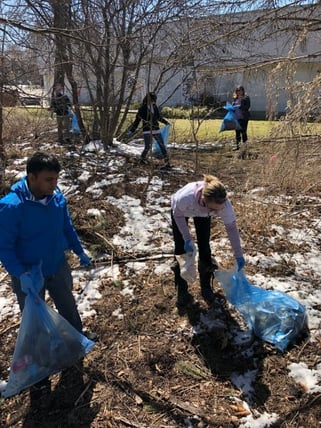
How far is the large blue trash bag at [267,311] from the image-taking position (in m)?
2.75

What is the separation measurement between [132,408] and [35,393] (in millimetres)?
594

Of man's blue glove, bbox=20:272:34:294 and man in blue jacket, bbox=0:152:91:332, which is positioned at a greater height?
man in blue jacket, bbox=0:152:91:332

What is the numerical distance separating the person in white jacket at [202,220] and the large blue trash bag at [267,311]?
0.52ft

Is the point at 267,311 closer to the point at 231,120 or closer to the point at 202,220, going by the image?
the point at 202,220

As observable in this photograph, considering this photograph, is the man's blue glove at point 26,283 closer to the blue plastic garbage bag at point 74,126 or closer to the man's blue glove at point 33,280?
the man's blue glove at point 33,280

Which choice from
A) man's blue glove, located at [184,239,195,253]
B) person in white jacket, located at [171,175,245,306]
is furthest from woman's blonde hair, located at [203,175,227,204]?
man's blue glove, located at [184,239,195,253]

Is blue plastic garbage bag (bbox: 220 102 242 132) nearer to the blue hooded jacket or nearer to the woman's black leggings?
the woman's black leggings

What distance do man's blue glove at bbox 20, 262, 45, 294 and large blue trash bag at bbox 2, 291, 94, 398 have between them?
0.04 metres

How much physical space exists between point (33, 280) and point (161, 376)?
1.05 m

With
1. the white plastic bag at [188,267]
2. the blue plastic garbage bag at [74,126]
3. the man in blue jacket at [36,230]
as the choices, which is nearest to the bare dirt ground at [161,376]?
the white plastic bag at [188,267]

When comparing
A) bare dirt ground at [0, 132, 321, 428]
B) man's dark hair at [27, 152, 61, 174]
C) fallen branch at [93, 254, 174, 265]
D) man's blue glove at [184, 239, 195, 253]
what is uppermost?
man's dark hair at [27, 152, 61, 174]

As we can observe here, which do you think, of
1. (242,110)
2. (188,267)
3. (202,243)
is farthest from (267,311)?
(242,110)

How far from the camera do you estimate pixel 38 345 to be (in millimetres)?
2268

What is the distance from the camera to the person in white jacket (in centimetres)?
262
